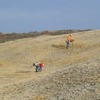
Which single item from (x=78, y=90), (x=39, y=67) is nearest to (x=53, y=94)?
(x=78, y=90)

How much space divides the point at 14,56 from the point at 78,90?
27800 mm

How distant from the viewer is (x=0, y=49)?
52000 millimetres

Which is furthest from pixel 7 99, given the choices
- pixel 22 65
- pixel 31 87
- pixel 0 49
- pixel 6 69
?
pixel 0 49

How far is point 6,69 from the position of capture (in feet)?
128

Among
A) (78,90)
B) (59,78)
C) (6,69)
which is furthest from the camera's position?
(6,69)

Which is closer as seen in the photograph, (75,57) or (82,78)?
(82,78)

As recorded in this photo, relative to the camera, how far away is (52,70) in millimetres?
35250

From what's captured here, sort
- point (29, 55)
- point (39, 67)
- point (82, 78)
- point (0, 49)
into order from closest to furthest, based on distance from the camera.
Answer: point (82, 78), point (39, 67), point (29, 55), point (0, 49)

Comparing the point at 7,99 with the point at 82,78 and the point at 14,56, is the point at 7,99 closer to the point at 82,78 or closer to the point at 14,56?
the point at 82,78

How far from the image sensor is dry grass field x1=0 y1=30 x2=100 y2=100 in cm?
2012

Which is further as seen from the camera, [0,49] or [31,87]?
[0,49]

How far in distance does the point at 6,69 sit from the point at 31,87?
54.1 feet

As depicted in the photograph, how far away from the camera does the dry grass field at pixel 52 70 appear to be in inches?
792

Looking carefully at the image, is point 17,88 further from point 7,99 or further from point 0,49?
point 0,49
